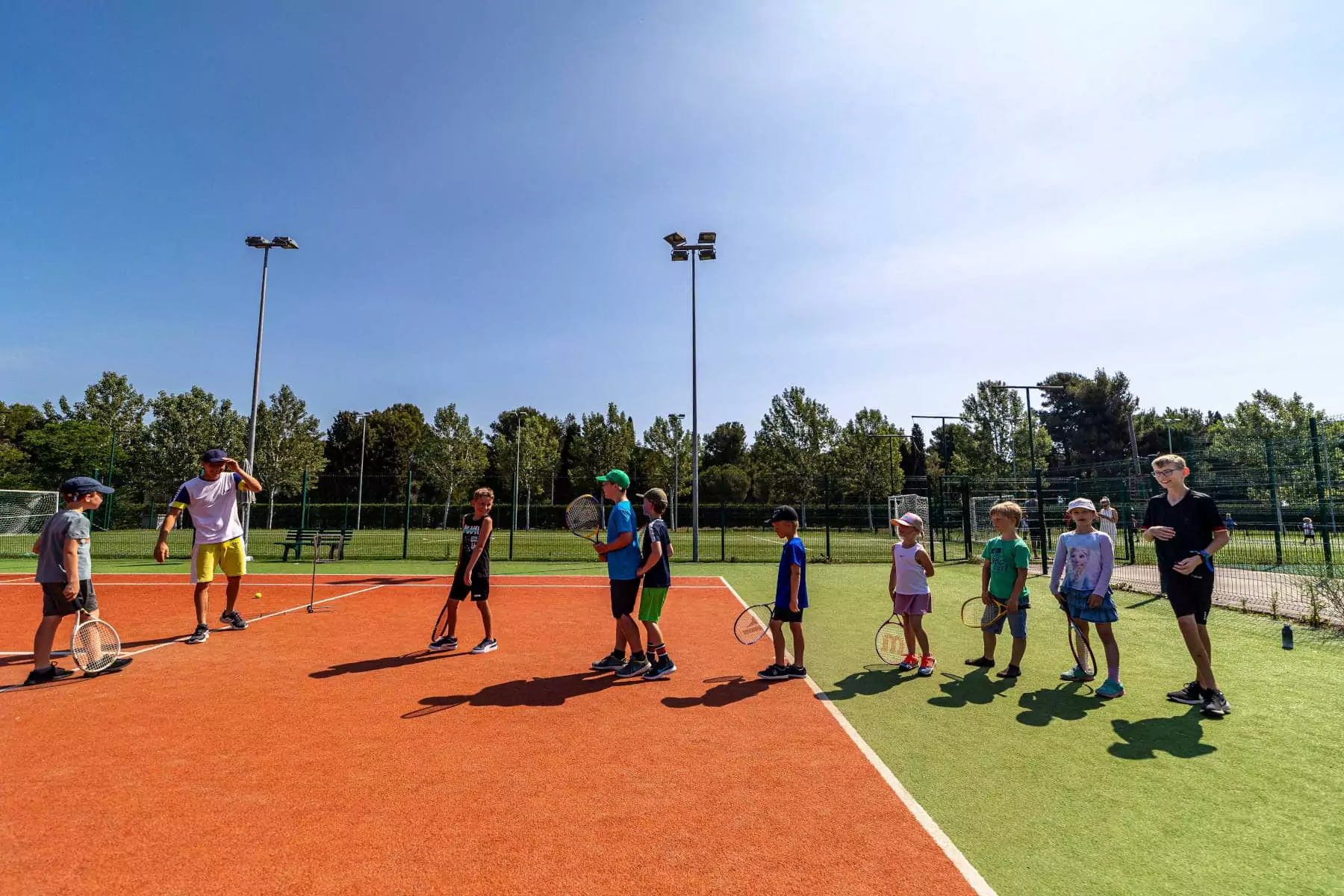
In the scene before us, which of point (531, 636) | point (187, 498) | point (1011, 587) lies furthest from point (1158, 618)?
point (187, 498)

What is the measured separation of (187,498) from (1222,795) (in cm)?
1002

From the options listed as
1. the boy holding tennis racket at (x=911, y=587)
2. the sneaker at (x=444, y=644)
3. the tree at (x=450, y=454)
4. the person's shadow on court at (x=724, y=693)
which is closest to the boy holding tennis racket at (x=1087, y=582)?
the boy holding tennis racket at (x=911, y=587)

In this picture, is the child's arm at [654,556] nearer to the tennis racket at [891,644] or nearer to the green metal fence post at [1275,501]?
the tennis racket at [891,644]

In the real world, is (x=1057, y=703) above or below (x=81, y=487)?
below

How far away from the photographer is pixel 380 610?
10.5 m

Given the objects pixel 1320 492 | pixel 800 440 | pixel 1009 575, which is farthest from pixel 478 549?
pixel 800 440

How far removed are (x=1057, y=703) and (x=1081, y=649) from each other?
1.10 m

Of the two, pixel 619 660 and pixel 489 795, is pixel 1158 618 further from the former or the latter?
pixel 489 795

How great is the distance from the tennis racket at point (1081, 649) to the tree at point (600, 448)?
50532 millimetres

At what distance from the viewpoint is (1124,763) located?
171 inches

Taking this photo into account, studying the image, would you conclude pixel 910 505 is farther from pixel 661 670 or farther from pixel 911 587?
pixel 661 670

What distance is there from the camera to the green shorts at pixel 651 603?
6562 mm

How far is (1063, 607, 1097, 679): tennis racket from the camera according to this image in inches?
245

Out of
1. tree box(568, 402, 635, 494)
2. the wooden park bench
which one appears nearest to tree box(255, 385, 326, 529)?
tree box(568, 402, 635, 494)
